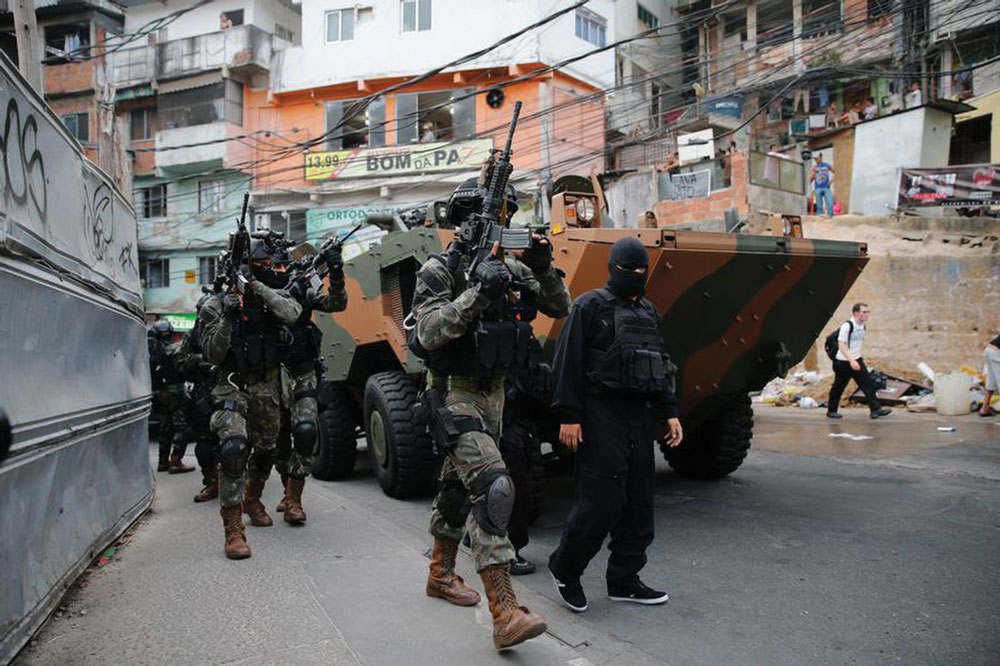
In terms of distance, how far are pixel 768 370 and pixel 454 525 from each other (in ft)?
9.49

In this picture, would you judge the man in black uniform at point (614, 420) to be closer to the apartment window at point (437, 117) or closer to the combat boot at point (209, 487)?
the combat boot at point (209, 487)

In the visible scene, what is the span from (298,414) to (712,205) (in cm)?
1174

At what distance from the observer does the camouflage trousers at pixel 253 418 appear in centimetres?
462

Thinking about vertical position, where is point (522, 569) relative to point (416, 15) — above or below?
below

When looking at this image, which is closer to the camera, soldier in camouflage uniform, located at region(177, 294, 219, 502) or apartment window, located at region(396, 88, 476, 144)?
soldier in camouflage uniform, located at region(177, 294, 219, 502)

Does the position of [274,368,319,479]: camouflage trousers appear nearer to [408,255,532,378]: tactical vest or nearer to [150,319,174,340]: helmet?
[408,255,532,378]: tactical vest

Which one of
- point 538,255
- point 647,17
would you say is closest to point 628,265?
point 538,255

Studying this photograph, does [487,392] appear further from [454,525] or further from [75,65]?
[75,65]

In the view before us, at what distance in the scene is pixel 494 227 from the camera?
3398 millimetres

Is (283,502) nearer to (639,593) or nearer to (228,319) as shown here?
(228,319)

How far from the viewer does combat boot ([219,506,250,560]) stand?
417 cm

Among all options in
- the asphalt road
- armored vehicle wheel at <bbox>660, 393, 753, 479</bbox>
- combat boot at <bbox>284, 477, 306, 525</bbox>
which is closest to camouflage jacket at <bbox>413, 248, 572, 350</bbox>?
the asphalt road

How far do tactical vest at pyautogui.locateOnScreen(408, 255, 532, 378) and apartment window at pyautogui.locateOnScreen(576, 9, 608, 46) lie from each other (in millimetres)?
22908

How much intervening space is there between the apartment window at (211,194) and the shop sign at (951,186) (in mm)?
20850
